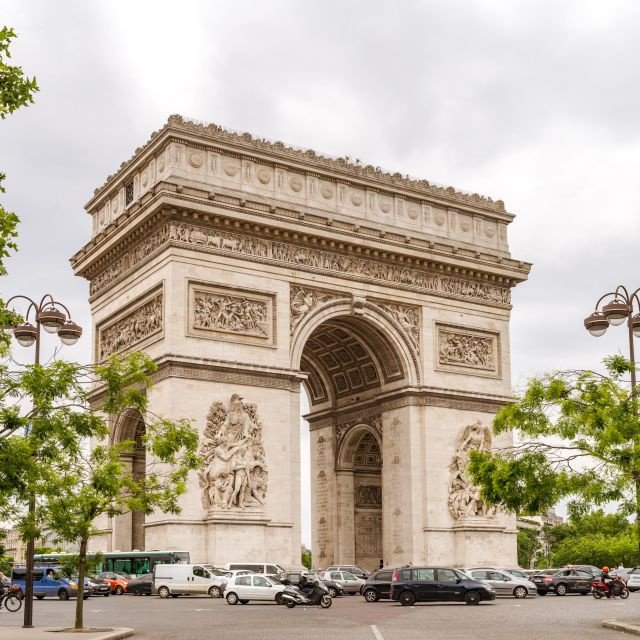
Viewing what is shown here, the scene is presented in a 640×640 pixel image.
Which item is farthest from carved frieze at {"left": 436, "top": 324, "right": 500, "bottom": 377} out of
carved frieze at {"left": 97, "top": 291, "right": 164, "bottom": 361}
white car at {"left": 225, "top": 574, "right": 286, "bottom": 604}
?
white car at {"left": 225, "top": 574, "right": 286, "bottom": 604}

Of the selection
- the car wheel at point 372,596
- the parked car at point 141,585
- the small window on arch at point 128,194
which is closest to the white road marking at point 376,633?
the car wheel at point 372,596

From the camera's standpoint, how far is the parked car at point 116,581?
43625mm

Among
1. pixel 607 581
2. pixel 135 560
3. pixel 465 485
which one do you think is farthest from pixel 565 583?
pixel 135 560

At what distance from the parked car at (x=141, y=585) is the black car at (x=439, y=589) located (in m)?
10.8

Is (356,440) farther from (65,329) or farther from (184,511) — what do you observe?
(65,329)

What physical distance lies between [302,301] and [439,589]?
14729 millimetres

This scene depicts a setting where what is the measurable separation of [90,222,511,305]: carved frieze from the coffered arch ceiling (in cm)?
241

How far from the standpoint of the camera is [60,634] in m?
22.0

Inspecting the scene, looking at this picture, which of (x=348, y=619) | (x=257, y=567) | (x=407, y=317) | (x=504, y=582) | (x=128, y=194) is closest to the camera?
(x=348, y=619)

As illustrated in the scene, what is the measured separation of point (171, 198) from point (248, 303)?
5256 millimetres

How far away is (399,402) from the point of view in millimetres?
46781

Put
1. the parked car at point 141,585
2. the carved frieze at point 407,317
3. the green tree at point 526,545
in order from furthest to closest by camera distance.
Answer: the green tree at point 526,545
the carved frieze at point 407,317
the parked car at point 141,585

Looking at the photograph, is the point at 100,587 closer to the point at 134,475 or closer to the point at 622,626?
the point at 134,475

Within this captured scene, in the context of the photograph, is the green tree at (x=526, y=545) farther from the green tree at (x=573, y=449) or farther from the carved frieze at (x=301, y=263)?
the green tree at (x=573, y=449)
